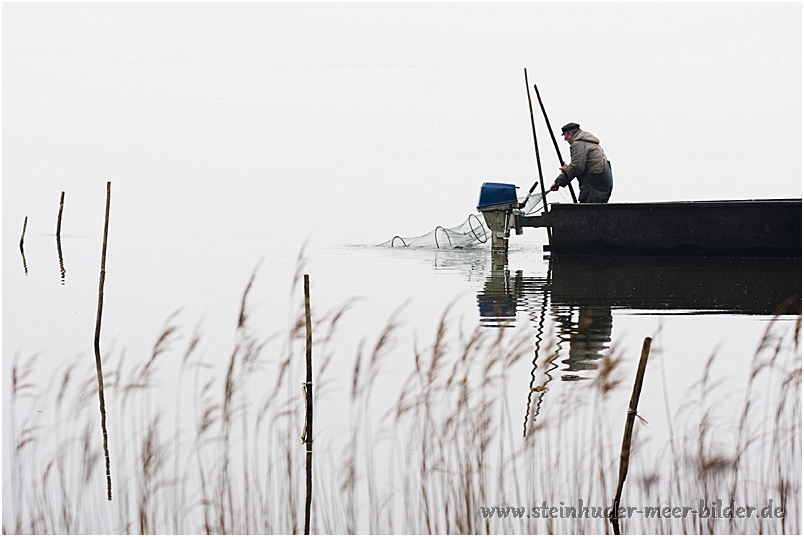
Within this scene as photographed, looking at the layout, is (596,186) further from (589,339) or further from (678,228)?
(589,339)

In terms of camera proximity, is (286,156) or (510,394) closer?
(510,394)

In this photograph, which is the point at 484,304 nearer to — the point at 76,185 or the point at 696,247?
the point at 696,247

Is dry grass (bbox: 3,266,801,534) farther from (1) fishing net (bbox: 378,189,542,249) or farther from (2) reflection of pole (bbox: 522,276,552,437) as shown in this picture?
(1) fishing net (bbox: 378,189,542,249)

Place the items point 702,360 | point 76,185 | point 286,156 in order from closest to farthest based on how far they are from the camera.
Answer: point 702,360 → point 76,185 → point 286,156

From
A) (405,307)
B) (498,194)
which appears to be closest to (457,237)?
(498,194)

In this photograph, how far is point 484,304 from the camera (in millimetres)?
12875

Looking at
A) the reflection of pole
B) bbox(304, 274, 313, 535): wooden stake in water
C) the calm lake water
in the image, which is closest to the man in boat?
the calm lake water

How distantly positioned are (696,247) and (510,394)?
10.4m

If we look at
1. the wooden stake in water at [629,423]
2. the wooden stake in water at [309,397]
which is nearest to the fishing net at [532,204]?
the wooden stake in water at [309,397]

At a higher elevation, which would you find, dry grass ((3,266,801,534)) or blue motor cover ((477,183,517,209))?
blue motor cover ((477,183,517,209))

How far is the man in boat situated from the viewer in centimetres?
1684

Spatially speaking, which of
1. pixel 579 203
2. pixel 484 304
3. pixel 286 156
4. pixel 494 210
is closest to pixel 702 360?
pixel 484 304

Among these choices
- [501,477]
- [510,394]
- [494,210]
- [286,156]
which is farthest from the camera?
[286,156]

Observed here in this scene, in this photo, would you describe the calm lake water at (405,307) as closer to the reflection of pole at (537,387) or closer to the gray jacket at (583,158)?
the reflection of pole at (537,387)
